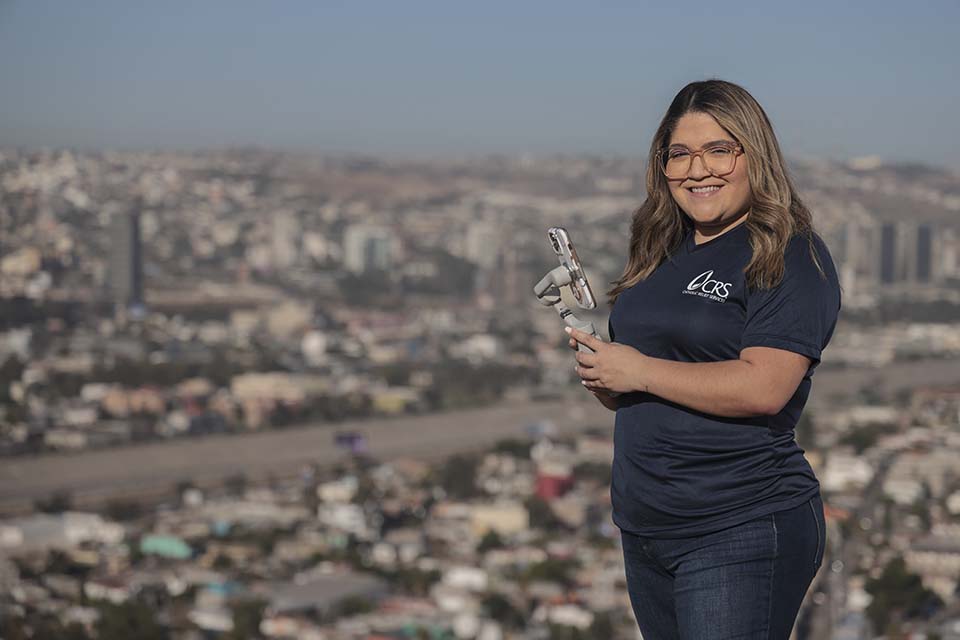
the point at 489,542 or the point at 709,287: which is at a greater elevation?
the point at 709,287

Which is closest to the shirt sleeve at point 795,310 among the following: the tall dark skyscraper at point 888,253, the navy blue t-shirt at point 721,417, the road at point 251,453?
the navy blue t-shirt at point 721,417

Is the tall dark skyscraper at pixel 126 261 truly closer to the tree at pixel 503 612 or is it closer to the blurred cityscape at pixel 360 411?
the blurred cityscape at pixel 360 411

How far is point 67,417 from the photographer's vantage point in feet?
58.9

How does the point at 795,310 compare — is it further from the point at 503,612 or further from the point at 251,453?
the point at 251,453

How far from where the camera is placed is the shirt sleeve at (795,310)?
0.97 m

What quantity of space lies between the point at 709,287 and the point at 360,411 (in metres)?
18.0

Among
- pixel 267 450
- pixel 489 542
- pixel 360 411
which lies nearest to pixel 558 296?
pixel 489 542

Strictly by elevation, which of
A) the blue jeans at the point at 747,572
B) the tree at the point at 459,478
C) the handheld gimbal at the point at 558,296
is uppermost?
the handheld gimbal at the point at 558,296

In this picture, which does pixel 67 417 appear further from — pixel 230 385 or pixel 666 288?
pixel 666 288

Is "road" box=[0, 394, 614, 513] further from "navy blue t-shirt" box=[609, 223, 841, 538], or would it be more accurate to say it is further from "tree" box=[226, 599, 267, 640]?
"navy blue t-shirt" box=[609, 223, 841, 538]

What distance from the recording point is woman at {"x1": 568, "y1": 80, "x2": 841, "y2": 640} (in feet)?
3.22

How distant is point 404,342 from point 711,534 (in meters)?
24.1

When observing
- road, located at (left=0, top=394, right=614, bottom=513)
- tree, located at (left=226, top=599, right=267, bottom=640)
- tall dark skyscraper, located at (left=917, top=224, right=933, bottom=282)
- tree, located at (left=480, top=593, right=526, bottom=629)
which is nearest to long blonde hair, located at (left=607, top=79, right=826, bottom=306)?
tree, located at (left=226, top=599, right=267, bottom=640)

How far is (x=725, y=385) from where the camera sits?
972 millimetres
